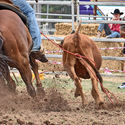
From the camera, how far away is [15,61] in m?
5.05

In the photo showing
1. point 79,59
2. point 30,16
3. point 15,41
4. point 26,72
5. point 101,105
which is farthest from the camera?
point 79,59

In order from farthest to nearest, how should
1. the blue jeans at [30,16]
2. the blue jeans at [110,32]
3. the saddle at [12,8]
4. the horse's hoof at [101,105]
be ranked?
the blue jeans at [110,32] < the blue jeans at [30,16] < the horse's hoof at [101,105] < the saddle at [12,8]

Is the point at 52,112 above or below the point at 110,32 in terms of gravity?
below

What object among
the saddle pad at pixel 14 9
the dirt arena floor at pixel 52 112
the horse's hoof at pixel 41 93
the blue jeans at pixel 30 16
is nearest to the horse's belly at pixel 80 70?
the dirt arena floor at pixel 52 112

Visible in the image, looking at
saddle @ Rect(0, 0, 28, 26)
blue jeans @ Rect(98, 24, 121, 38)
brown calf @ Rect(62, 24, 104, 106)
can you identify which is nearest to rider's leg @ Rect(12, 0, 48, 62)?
saddle @ Rect(0, 0, 28, 26)

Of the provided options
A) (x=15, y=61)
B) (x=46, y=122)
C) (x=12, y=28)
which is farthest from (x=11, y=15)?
(x=46, y=122)

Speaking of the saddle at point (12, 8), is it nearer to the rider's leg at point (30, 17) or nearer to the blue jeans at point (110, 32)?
the rider's leg at point (30, 17)

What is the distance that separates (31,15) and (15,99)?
1.36 metres

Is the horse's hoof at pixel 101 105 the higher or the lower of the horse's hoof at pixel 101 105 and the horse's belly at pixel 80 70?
the lower

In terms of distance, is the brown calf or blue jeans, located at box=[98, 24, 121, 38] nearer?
the brown calf

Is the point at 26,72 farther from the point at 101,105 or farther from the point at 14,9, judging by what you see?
the point at 101,105

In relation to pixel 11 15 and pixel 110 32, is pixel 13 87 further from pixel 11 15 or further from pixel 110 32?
pixel 110 32

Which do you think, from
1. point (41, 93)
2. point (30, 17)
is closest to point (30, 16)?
point (30, 17)

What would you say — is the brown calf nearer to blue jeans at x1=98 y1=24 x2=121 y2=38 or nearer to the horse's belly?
the horse's belly
